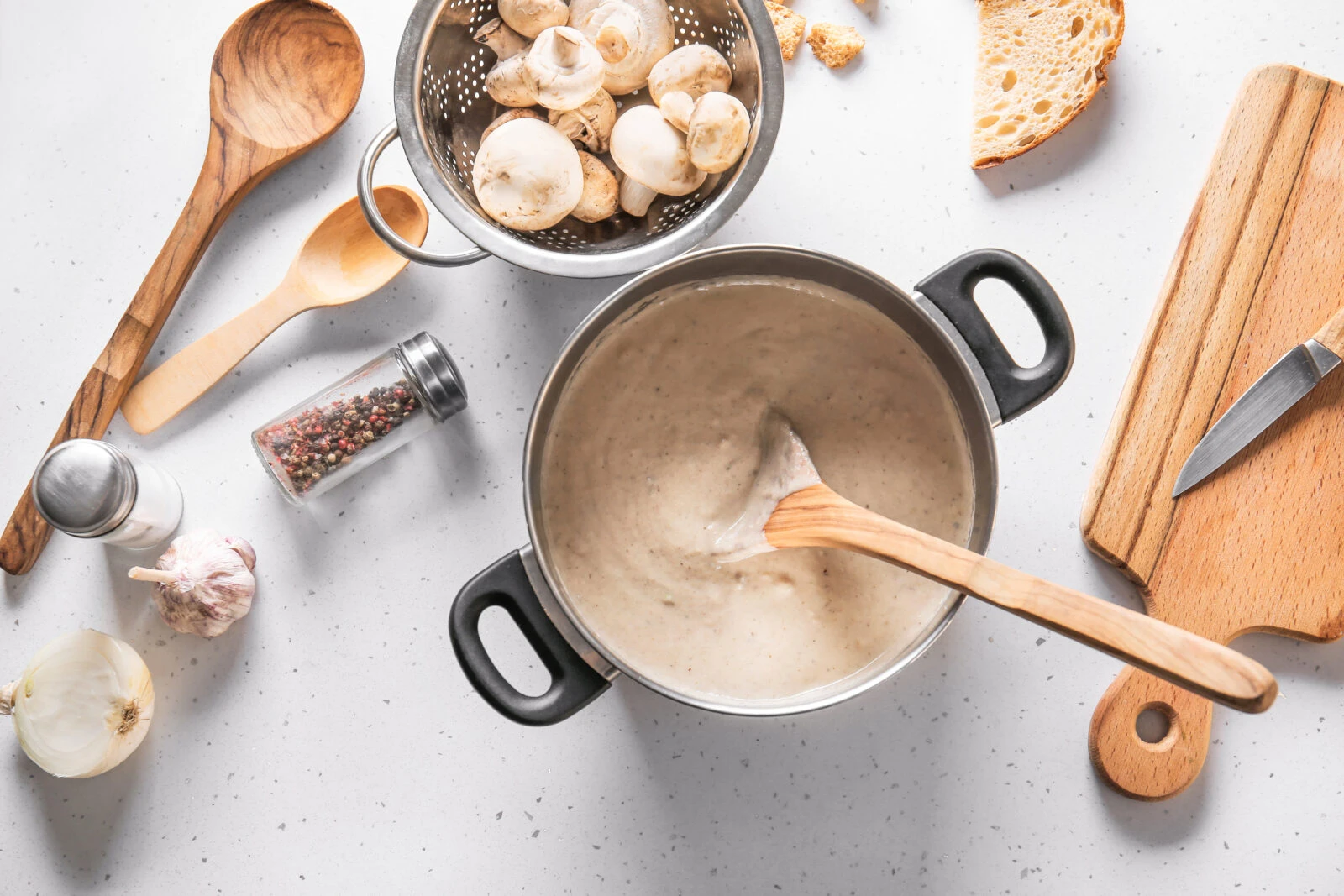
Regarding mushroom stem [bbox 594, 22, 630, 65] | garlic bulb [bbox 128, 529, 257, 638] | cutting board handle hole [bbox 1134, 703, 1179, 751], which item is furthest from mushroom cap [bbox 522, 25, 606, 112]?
cutting board handle hole [bbox 1134, 703, 1179, 751]

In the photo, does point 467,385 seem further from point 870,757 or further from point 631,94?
point 870,757

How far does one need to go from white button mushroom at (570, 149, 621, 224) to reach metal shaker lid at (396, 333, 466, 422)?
19 centimetres

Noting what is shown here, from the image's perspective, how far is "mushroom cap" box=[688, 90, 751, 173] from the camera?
0.78 metres

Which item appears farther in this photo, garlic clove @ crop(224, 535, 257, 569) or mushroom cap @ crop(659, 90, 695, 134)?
garlic clove @ crop(224, 535, 257, 569)

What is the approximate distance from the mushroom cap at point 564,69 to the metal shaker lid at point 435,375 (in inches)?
10.3

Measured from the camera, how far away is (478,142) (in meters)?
0.89

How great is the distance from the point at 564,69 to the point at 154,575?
606 millimetres

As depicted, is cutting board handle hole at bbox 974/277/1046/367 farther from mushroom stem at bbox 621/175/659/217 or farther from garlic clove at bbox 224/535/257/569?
garlic clove at bbox 224/535/257/569

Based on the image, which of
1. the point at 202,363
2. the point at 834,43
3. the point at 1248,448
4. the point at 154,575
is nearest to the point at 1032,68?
the point at 834,43

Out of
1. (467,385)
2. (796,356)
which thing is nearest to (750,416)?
(796,356)

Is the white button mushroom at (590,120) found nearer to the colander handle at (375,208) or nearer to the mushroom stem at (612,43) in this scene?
the mushroom stem at (612,43)

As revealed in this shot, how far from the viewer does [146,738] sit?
0.97 meters

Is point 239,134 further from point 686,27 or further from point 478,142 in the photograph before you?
point 686,27

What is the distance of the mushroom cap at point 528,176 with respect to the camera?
0.79 m
